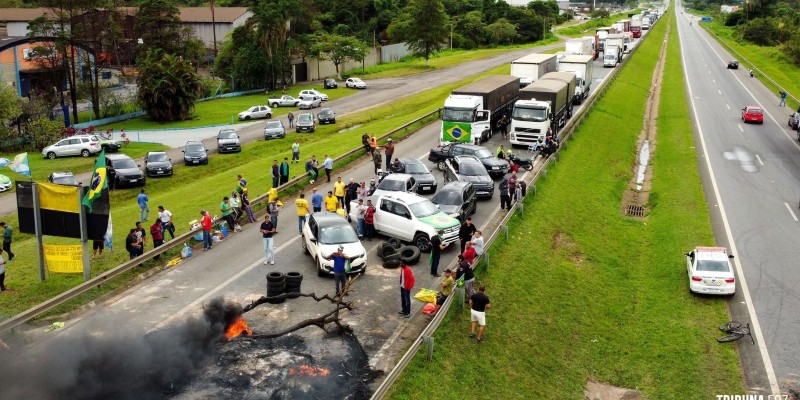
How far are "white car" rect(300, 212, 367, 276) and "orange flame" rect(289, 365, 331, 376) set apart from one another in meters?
5.54

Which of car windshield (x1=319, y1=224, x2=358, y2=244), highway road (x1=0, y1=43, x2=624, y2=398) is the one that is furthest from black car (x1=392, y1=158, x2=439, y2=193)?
car windshield (x1=319, y1=224, x2=358, y2=244)

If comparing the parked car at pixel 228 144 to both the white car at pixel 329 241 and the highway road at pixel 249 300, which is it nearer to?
the highway road at pixel 249 300

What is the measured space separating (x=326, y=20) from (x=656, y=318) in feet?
337

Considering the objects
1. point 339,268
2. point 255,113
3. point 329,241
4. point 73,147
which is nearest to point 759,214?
point 329,241

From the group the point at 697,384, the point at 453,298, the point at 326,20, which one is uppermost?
the point at 326,20

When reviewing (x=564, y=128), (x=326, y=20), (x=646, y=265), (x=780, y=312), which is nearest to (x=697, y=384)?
(x=780, y=312)

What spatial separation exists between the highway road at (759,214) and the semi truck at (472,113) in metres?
12.6

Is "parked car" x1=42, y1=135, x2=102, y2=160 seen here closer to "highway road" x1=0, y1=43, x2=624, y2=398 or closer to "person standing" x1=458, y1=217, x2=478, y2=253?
"highway road" x1=0, y1=43, x2=624, y2=398

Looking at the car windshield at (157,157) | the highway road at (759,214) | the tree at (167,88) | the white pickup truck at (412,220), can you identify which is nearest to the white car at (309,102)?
the tree at (167,88)

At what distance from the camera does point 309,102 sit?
71.9 meters

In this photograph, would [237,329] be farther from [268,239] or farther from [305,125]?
[305,125]

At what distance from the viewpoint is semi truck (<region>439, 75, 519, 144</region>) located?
40219 mm

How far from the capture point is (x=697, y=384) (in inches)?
752

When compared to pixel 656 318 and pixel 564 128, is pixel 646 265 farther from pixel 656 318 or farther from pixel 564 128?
pixel 564 128
